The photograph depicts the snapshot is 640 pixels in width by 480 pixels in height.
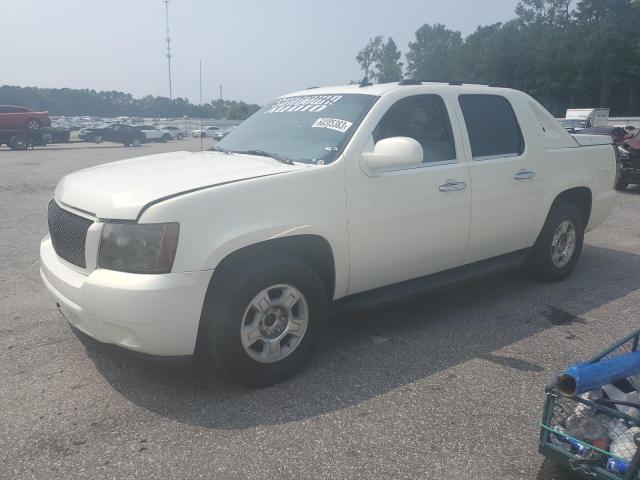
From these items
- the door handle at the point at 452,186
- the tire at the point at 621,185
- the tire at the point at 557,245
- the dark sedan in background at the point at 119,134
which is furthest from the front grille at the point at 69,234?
the dark sedan in background at the point at 119,134

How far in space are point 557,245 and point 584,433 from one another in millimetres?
3298

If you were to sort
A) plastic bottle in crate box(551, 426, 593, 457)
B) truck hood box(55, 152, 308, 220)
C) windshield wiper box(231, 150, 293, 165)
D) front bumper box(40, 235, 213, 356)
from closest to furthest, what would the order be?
plastic bottle in crate box(551, 426, 593, 457) → front bumper box(40, 235, 213, 356) → truck hood box(55, 152, 308, 220) → windshield wiper box(231, 150, 293, 165)

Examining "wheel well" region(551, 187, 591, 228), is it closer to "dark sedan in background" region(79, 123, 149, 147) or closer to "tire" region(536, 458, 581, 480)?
"tire" region(536, 458, 581, 480)

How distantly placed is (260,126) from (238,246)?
169 centimetres

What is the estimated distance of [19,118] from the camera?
28.4 meters

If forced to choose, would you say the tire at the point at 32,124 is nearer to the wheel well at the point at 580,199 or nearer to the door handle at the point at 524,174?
the wheel well at the point at 580,199

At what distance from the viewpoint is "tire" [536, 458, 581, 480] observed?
2.59m

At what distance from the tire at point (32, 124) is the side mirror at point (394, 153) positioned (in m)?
30.1

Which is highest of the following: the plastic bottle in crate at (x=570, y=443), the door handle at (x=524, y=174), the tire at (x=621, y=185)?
the door handle at (x=524, y=174)

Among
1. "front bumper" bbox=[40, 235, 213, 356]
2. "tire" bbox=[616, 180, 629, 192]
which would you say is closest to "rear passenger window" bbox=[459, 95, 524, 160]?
"front bumper" bbox=[40, 235, 213, 356]

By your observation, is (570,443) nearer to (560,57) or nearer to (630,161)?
(630,161)

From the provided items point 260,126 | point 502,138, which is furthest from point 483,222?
point 260,126

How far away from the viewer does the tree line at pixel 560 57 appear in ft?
216

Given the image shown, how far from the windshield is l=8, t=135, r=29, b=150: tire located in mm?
28060
